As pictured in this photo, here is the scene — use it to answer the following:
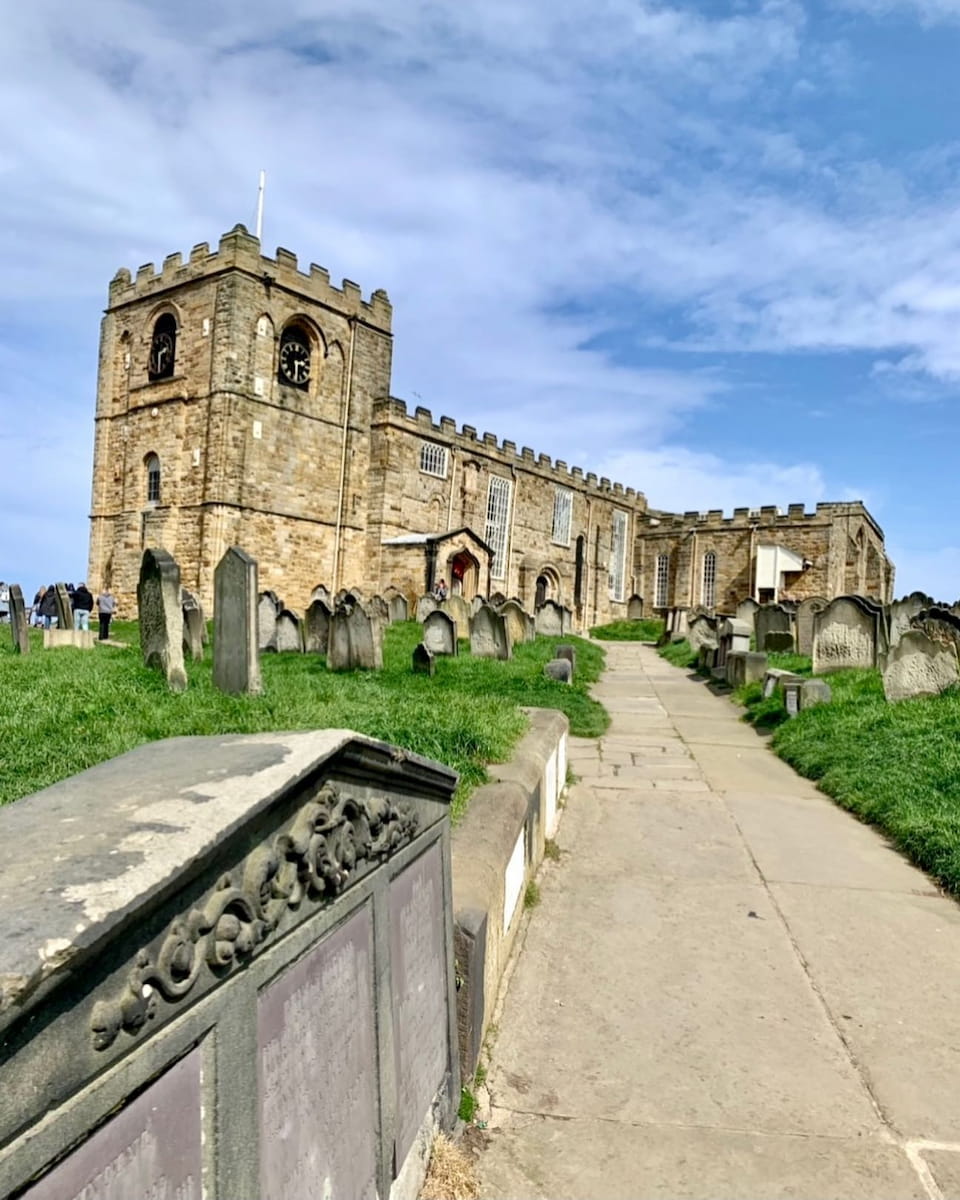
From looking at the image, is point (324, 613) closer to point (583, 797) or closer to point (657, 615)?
point (583, 797)

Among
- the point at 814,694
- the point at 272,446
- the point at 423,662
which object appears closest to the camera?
the point at 814,694

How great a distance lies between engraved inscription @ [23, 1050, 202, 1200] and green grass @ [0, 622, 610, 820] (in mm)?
2542

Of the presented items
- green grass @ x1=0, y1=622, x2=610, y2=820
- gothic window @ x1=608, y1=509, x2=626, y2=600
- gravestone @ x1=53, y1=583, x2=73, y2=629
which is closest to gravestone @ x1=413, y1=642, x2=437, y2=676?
green grass @ x1=0, y1=622, x2=610, y2=820

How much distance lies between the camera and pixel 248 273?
26781mm

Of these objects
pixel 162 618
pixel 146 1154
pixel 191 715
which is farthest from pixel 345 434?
pixel 146 1154

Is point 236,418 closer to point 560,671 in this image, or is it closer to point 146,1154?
point 560,671

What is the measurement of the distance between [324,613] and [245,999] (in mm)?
12356

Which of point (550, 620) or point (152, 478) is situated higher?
point (152, 478)

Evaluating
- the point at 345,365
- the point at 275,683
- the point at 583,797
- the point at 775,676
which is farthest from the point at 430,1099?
the point at 345,365

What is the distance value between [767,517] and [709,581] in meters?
4.18

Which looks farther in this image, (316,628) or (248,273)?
(248,273)

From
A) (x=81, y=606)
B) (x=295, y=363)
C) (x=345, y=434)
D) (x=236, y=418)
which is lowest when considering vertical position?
(x=81, y=606)

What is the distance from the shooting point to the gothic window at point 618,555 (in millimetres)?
44312

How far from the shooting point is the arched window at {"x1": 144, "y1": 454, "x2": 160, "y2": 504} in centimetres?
2808
